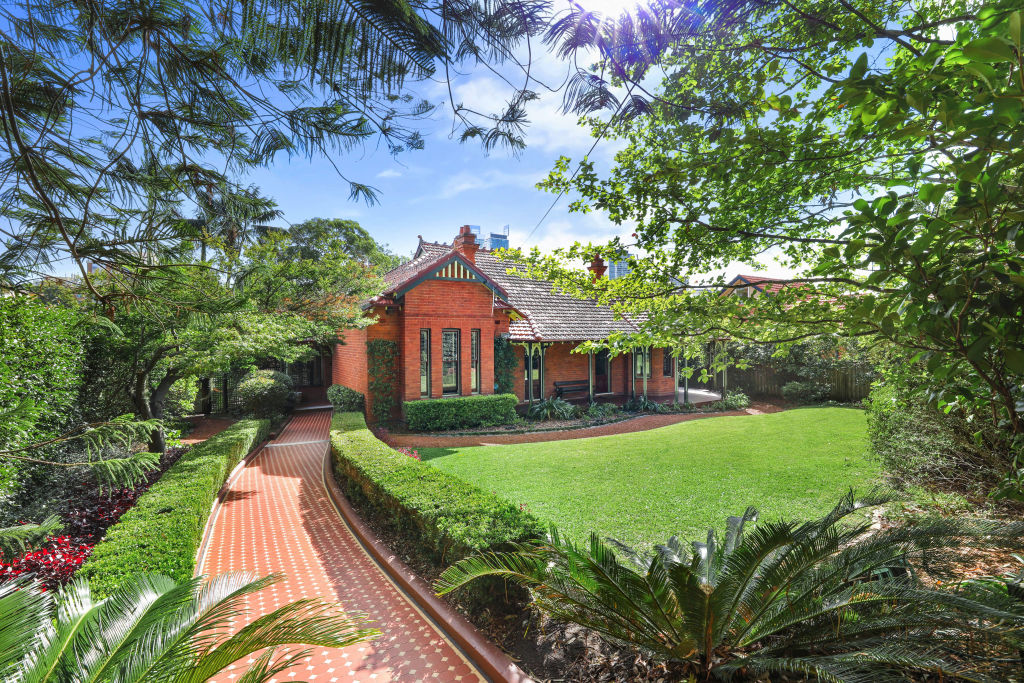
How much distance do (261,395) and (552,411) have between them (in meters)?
10.6

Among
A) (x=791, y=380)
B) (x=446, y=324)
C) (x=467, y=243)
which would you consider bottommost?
(x=791, y=380)

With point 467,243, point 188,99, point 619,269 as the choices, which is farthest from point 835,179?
point 467,243

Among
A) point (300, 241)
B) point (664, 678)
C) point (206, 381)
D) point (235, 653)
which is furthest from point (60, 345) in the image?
point (300, 241)

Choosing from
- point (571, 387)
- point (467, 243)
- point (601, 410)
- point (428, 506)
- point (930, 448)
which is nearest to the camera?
point (428, 506)

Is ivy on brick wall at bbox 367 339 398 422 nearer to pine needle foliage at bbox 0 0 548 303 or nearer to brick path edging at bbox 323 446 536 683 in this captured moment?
brick path edging at bbox 323 446 536 683

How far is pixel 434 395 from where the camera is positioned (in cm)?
1446

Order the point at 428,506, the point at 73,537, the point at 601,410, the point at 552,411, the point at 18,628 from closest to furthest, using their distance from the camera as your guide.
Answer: the point at 18,628, the point at 428,506, the point at 73,537, the point at 552,411, the point at 601,410

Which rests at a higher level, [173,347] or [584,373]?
[173,347]

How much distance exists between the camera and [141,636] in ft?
6.72

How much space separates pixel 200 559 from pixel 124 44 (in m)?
6.01

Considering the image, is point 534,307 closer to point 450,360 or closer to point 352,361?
point 450,360

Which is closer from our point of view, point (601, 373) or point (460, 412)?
point (460, 412)

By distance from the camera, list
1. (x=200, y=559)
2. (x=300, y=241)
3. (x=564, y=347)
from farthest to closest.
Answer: (x=300, y=241) → (x=564, y=347) → (x=200, y=559)

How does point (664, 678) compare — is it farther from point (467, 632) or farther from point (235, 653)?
point (235, 653)
